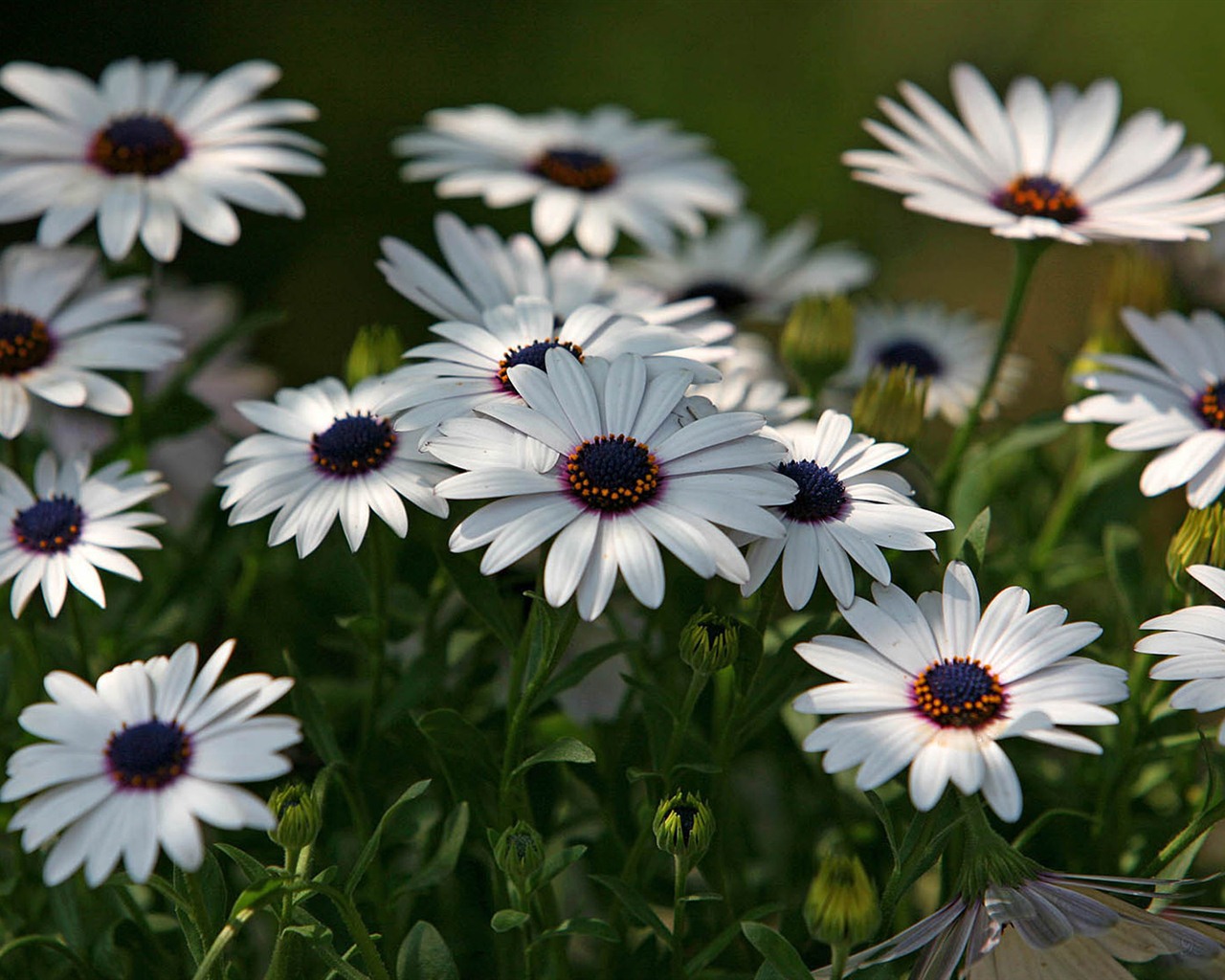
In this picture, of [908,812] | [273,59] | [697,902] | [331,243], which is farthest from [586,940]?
[273,59]

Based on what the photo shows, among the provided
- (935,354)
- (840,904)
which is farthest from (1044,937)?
(935,354)

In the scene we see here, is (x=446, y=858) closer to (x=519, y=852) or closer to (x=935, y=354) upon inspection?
(x=519, y=852)

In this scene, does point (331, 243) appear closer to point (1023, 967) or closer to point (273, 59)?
point (273, 59)

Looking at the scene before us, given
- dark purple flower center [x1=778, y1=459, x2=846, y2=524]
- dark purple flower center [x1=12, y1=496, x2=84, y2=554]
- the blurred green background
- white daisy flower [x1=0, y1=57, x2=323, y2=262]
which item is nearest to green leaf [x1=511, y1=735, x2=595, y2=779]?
dark purple flower center [x1=778, y1=459, x2=846, y2=524]

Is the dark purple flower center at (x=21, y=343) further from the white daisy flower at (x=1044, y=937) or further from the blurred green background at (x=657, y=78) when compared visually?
the blurred green background at (x=657, y=78)

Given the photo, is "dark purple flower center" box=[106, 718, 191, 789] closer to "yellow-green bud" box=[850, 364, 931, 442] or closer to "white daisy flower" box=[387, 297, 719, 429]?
"white daisy flower" box=[387, 297, 719, 429]


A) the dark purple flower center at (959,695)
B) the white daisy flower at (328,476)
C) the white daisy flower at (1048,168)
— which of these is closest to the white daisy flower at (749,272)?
the white daisy flower at (1048,168)
